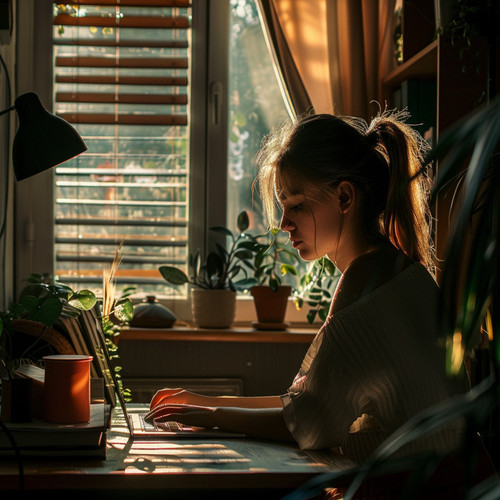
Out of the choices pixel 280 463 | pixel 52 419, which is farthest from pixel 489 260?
pixel 52 419

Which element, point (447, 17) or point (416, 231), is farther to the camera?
point (447, 17)

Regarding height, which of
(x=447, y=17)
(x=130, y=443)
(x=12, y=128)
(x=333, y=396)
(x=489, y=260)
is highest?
(x=447, y=17)

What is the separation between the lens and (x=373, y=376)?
120 centimetres

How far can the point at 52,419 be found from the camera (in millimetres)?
1173

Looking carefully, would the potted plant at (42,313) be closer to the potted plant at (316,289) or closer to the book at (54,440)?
the book at (54,440)

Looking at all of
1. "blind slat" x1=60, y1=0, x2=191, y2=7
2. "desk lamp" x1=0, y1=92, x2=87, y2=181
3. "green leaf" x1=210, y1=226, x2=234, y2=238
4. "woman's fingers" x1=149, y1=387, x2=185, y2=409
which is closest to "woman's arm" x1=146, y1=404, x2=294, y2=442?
"woman's fingers" x1=149, y1=387, x2=185, y2=409

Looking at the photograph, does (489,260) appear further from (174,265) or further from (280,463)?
(174,265)

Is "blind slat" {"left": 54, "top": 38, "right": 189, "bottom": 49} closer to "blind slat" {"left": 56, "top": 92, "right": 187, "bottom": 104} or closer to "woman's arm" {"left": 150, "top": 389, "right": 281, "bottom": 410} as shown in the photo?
"blind slat" {"left": 56, "top": 92, "right": 187, "bottom": 104}

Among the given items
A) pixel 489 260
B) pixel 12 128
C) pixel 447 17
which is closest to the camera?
pixel 489 260

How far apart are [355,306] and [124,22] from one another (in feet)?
5.83

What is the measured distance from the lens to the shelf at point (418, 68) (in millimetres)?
2090

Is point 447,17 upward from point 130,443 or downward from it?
upward

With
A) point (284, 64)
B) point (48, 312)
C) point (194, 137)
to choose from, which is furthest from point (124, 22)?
point (48, 312)

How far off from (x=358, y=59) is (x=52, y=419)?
1.85 meters
